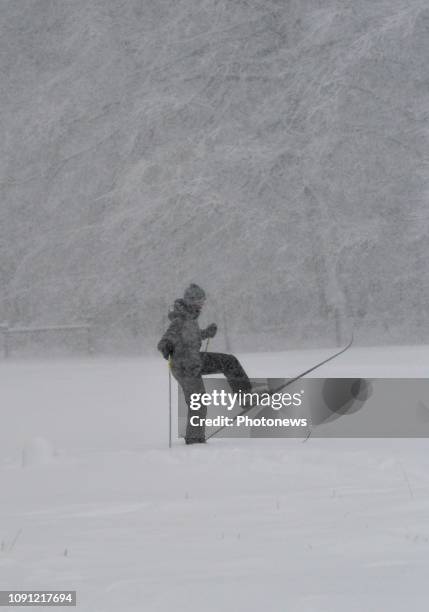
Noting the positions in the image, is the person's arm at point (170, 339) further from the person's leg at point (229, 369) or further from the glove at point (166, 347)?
the person's leg at point (229, 369)

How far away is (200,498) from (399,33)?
590 inches

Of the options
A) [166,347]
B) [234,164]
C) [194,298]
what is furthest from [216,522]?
[234,164]

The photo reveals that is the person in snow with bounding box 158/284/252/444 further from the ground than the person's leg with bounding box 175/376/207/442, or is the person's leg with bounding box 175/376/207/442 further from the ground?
the person in snow with bounding box 158/284/252/444

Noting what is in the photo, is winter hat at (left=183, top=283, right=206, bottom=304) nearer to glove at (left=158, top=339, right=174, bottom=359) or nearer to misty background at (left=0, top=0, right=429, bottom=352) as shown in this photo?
glove at (left=158, top=339, right=174, bottom=359)

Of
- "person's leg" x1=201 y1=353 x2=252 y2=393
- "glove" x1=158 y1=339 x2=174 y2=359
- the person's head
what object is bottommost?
"person's leg" x1=201 y1=353 x2=252 y2=393

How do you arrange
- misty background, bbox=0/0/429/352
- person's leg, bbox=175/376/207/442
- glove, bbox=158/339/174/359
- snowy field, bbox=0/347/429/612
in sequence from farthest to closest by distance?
misty background, bbox=0/0/429/352 < person's leg, bbox=175/376/207/442 < glove, bbox=158/339/174/359 < snowy field, bbox=0/347/429/612

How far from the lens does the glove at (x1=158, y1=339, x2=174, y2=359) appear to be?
7.54 meters

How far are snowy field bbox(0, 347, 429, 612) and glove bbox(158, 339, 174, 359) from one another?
0.73 metres

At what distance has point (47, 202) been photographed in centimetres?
2133

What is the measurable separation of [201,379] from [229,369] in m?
0.23

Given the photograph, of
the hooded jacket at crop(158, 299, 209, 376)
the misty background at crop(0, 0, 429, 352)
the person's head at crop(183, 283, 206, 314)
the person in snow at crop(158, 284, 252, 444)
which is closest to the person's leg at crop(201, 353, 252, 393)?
the person in snow at crop(158, 284, 252, 444)

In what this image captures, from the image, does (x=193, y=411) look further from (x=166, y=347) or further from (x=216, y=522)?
(x=216, y=522)

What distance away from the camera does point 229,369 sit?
772 cm

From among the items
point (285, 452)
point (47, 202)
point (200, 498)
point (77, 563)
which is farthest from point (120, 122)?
point (77, 563)
